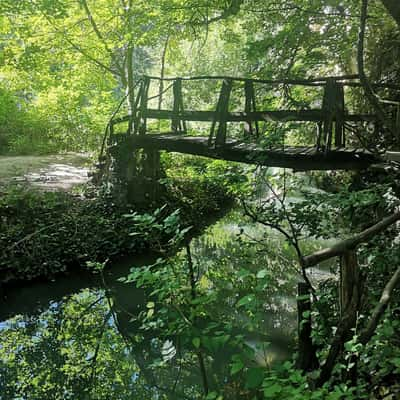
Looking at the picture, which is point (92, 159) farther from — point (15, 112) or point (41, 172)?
point (15, 112)

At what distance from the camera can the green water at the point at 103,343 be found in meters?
4.79

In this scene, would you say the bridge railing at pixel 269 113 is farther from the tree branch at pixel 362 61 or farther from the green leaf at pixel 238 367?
the green leaf at pixel 238 367

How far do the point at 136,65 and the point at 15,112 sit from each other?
12.6m

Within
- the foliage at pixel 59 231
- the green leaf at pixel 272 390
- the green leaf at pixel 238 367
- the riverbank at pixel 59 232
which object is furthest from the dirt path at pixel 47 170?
the green leaf at pixel 272 390

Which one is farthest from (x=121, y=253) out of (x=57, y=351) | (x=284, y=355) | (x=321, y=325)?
(x=321, y=325)

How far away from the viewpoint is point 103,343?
5809mm

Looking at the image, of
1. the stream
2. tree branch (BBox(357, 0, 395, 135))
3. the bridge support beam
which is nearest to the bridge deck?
the stream

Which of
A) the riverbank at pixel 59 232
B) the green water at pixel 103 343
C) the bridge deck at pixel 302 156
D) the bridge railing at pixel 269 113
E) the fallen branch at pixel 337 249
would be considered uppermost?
the bridge railing at pixel 269 113

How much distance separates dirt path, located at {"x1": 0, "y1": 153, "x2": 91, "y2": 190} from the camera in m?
10.8

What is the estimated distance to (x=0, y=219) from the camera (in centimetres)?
764

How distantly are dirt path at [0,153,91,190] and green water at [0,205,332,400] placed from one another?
3928mm

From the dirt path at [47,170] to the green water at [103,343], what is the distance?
3928 mm

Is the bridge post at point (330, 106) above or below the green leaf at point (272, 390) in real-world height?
above

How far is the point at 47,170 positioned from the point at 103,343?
7.91 metres
